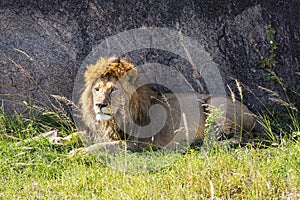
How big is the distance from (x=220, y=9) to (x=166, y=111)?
115 cm

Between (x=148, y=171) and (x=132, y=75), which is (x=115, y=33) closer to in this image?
(x=132, y=75)

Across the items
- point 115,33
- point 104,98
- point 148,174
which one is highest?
point 115,33

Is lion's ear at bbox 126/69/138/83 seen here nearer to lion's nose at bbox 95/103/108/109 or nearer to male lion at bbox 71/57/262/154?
male lion at bbox 71/57/262/154

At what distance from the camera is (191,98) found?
5988 millimetres

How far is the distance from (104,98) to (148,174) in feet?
3.07

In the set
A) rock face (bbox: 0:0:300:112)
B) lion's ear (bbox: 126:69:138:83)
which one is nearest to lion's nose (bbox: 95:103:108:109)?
lion's ear (bbox: 126:69:138:83)

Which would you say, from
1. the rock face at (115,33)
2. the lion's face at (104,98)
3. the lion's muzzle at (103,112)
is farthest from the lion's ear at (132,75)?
the rock face at (115,33)

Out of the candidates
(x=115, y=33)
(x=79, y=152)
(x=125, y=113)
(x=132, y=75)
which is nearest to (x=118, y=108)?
(x=125, y=113)

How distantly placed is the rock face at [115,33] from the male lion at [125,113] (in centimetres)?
49

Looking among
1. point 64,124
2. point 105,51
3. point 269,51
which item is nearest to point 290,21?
point 269,51

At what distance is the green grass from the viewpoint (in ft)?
13.6

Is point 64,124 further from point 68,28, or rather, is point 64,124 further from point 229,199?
point 229,199

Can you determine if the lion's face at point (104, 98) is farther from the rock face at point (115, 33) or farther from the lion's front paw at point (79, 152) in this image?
the rock face at point (115, 33)

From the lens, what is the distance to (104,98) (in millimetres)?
5414
